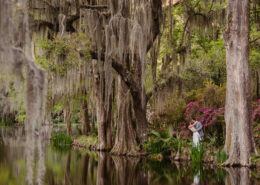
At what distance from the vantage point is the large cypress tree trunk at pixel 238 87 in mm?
8250

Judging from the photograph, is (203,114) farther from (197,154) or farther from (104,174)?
(104,174)

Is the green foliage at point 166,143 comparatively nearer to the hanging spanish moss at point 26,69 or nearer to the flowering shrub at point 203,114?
the flowering shrub at point 203,114

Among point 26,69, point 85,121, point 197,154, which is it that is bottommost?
point 197,154

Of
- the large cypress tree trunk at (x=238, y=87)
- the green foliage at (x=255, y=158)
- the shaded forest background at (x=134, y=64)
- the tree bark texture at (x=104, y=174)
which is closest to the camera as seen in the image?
the tree bark texture at (x=104, y=174)

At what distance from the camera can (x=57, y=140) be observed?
17.0m

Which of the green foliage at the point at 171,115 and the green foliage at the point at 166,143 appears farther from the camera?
the green foliage at the point at 171,115

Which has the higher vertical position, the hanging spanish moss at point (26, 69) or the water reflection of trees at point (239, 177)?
the hanging spanish moss at point (26, 69)

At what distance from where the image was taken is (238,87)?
8.60 meters

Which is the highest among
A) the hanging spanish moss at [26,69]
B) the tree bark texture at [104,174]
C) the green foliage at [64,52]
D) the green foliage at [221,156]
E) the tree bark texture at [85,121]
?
the green foliage at [64,52]

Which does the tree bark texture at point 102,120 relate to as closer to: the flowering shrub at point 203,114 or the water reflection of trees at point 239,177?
the flowering shrub at point 203,114

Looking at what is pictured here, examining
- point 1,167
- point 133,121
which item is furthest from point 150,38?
point 1,167

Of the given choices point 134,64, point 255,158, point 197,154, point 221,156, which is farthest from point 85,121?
point 255,158

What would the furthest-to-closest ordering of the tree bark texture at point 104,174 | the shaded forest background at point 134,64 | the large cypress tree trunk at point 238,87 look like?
the shaded forest background at point 134,64 → the large cypress tree trunk at point 238,87 → the tree bark texture at point 104,174

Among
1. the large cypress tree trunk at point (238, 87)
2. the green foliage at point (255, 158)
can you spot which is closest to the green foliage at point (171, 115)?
the large cypress tree trunk at point (238, 87)
